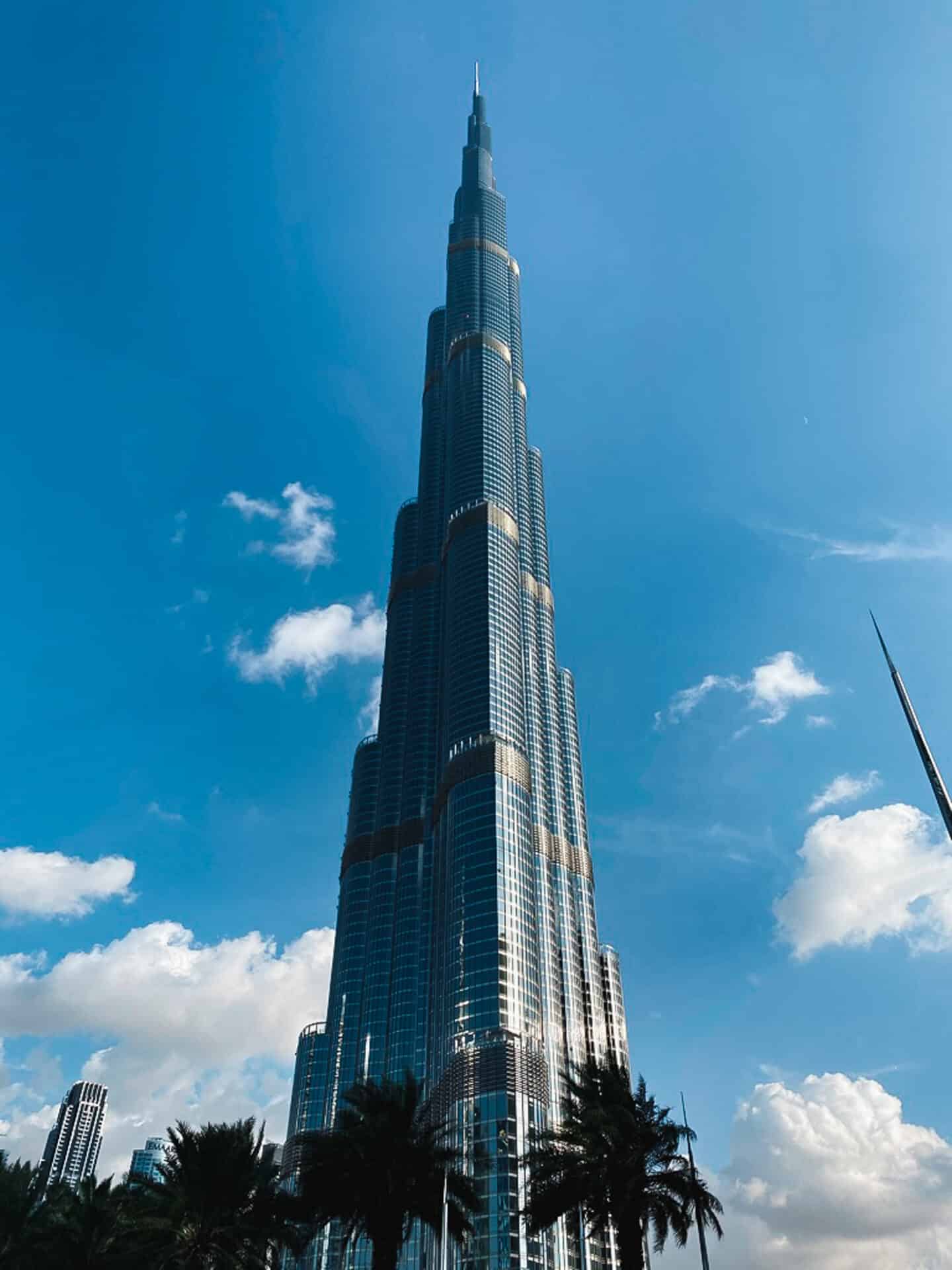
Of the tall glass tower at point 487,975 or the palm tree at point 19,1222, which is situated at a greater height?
the tall glass tower at point 487,975

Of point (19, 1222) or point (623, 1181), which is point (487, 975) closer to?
point (19, 1222)

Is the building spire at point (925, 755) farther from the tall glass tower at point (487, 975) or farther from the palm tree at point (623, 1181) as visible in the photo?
the tall glass tower at point (487, 975)

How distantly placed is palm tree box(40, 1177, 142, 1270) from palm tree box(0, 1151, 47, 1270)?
1.44m

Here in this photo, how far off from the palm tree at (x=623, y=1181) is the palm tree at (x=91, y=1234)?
20.2 metres

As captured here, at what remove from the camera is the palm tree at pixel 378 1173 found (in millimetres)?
40781

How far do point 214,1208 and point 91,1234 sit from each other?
468 inches

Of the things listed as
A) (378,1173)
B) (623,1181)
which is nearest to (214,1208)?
(378,1173)

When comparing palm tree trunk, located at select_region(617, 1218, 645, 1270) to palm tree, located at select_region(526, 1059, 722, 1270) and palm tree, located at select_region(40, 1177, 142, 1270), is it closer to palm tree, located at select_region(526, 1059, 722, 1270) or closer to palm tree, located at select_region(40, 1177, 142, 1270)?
palm tree, located at select_region(526, 1059, 722, 1270)

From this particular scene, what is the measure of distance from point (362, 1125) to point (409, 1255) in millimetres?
134246

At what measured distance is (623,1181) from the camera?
39875 millimetres

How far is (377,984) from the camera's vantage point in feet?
630

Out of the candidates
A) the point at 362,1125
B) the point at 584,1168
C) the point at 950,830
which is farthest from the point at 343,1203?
the point at 950,830

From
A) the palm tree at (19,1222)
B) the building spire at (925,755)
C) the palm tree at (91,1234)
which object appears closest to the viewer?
the building spire at (925,755)

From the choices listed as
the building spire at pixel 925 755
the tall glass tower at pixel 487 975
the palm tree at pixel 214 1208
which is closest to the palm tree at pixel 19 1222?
the palm tree at pixel 214 1208
